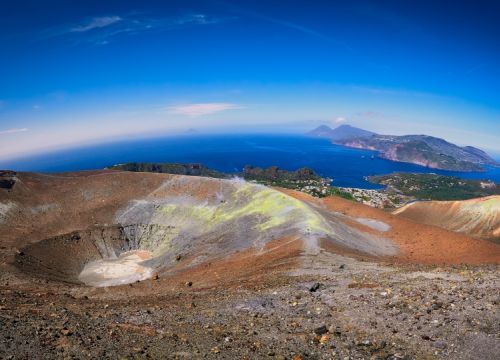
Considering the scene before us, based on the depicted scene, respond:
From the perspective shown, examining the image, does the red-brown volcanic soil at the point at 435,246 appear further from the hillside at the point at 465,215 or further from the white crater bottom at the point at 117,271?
the hillside at the point at 465,215

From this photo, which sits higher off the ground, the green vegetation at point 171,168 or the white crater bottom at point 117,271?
the green vegetation at point 171,168

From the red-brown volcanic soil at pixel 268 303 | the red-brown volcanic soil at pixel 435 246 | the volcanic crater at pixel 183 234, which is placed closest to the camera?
the red-brown volcanic soil at pixel 268 303

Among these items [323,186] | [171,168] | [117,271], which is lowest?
[323,186]

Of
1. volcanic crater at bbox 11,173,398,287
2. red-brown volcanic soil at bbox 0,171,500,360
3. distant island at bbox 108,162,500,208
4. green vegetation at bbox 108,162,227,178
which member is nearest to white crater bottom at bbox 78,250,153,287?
volcanic crater at bbox 11,173,398,287

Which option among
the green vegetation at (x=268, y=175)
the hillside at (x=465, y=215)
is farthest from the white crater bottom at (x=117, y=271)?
the green vegetation at (x=268, y=175)

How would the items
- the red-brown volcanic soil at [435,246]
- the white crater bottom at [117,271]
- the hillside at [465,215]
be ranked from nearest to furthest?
the red-brown volcanic soil at [435,246] < the white crater bottom at [117,271] < the hillside at [465,215]

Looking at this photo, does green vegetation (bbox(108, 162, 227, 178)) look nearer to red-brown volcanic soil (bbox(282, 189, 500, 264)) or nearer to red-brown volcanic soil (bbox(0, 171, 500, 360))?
red-brown volcanic soil (bbox(0, 171, 500, 360))

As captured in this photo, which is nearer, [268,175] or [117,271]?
[117,271]

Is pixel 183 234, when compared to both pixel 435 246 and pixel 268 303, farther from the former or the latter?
pixel 435 246

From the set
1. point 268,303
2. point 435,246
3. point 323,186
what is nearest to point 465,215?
point 435,246
